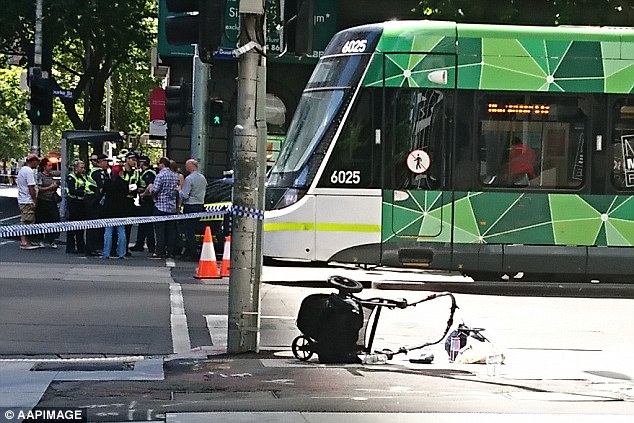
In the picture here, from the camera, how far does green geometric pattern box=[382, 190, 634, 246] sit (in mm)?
16406

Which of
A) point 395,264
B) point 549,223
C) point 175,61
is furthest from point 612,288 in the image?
point 175,61

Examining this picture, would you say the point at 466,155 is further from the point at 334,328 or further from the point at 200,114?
the point at 200,114

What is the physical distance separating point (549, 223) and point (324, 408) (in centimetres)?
940

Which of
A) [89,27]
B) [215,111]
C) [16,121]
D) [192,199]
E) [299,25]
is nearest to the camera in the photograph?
[299,25]

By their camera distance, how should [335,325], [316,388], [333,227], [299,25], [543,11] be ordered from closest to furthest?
[316,388]
[335,325]
[299,25]
[333,227]
[543,11]

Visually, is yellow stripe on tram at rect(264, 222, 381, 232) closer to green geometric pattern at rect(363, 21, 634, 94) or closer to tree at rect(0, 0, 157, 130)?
green geometric pattern at rect(363, 21, 634, 94)

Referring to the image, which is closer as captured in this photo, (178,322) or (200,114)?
(178,322)

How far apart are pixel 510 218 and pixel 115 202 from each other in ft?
25.2

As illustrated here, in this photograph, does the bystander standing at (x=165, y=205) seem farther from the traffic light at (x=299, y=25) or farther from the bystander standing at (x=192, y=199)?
the traffic light at (x=299, y=25)

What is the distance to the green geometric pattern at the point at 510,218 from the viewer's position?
16.4 m

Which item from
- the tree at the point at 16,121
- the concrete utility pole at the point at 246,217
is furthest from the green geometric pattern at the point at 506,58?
the tree at the point at 16,121

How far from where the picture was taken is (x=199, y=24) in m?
10.6

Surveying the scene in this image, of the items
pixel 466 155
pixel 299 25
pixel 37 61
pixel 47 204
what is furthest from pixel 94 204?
pixel 37 61

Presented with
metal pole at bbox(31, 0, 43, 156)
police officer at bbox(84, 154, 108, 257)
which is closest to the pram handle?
police officer at bbox(84, 154, 108, 257)
